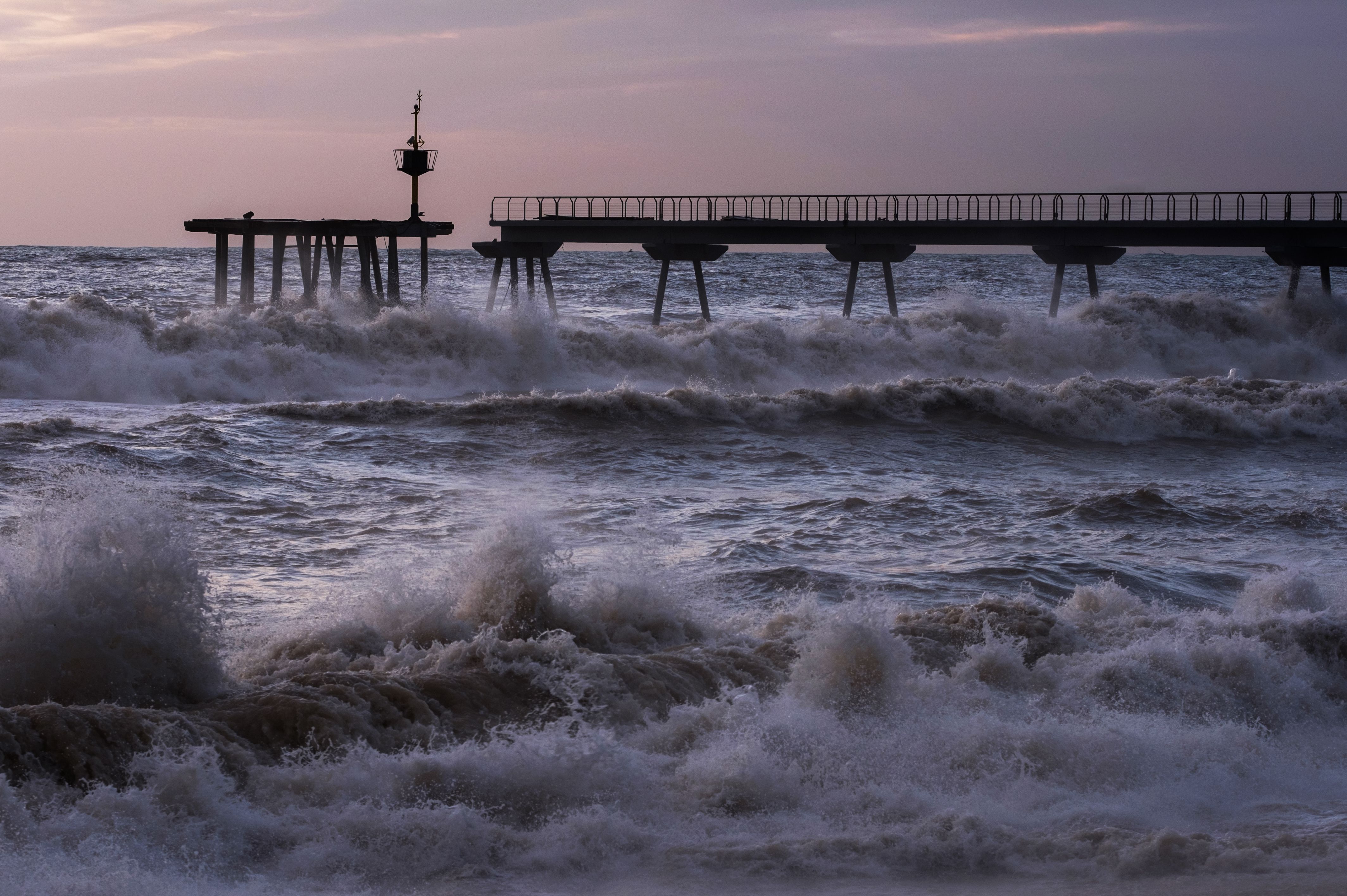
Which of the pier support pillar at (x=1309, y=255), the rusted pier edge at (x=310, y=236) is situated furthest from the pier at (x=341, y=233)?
the pier support pillar at (x=1309, y=255)

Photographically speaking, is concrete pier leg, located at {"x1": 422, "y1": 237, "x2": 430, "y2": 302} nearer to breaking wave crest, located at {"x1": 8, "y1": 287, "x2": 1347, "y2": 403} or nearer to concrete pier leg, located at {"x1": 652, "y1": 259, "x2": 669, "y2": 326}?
breaking wave crest, located at {"x1": 8, "y1": 287, "x2": 1347, "y2": 403}

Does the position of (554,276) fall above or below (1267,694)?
above

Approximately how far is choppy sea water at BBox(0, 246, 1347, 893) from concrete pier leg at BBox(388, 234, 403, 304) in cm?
1069

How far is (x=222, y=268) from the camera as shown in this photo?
92.1 feet

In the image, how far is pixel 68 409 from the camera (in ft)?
57.6

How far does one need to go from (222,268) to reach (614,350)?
901 cm

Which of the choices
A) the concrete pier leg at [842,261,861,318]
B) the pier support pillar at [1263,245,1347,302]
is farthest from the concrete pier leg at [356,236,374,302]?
the pier support pillar at [1263,245,1347,302]

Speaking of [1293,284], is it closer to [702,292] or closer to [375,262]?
[702,292]

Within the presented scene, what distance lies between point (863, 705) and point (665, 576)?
2.64 metres

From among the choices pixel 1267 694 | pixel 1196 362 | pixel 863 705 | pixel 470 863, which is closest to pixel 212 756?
pixel 470 863

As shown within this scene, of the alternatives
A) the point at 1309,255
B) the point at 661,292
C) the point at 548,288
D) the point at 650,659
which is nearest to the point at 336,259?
the point at 548,288

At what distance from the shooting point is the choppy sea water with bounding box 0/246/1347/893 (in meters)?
5.26

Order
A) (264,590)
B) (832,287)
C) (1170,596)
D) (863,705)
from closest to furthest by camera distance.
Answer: (863,705)
(264,590)
(1170,596)
(832,287)

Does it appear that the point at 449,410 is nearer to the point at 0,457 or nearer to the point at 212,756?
the point at 0,457
